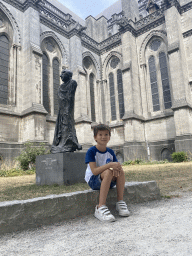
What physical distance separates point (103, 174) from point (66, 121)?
3.17m

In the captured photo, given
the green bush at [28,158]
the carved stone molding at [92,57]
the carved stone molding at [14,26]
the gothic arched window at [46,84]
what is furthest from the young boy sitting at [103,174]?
the carved stone molding at [92,57]

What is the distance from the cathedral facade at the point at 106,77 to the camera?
13.5 metres

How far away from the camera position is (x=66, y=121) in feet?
17.5

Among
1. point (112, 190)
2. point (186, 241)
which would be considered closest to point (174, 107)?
point (112, 190)

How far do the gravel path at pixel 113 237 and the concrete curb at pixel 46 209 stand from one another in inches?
3.3

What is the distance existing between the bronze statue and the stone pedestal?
0.36 m

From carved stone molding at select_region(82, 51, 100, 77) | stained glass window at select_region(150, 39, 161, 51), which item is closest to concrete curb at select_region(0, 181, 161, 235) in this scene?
stained glass window at select_region(150, 39, 161, 51)

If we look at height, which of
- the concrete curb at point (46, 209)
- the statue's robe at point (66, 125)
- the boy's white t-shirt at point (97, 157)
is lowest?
the concrete curb at point (46, 209)

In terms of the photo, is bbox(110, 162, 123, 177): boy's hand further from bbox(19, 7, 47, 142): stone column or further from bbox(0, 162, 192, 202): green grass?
bbox(19, 7, 47, 142): stone column

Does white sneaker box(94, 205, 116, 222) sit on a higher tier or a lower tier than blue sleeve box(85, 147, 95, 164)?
lower

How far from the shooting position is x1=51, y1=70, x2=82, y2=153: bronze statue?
520cm

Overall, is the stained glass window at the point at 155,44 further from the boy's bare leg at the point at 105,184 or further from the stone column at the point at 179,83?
the boy's bare leg at the point at 105,184

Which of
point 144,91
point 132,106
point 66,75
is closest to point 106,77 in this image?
point 144,91

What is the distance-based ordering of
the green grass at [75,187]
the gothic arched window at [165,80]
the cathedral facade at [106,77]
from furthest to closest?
the gothic arched window at [165,80] < the cathedral facade at [106,77] < the green grass at [75,187]
